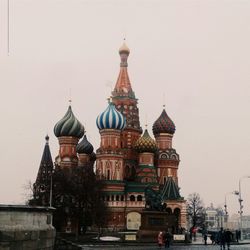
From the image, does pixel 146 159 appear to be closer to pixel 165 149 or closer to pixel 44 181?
pixel 165 149

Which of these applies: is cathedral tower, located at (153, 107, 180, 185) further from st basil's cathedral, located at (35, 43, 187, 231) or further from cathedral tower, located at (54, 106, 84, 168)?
cathedral tower, located at (54, 106, 84, 168)

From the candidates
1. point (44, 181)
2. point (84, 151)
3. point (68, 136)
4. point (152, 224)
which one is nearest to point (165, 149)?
point (84, 151)

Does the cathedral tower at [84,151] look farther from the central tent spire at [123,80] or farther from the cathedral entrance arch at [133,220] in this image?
the cathedral entrance arch at [133,220]

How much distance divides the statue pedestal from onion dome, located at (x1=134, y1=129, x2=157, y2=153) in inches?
1123

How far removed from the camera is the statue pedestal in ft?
140

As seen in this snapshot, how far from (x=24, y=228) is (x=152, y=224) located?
26769 millimetres

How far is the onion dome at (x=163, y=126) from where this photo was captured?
7981cm

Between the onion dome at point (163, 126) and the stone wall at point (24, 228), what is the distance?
59.8 m

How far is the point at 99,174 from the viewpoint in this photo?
66.4 m

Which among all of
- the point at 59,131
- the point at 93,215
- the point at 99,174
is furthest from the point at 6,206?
the point at 59,131

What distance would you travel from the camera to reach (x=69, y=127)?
2963 inches

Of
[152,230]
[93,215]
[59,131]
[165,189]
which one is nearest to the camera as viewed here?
[152,230]

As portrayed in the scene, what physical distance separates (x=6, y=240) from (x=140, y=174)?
54292 mm

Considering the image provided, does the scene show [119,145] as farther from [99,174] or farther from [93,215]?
[93,215]
